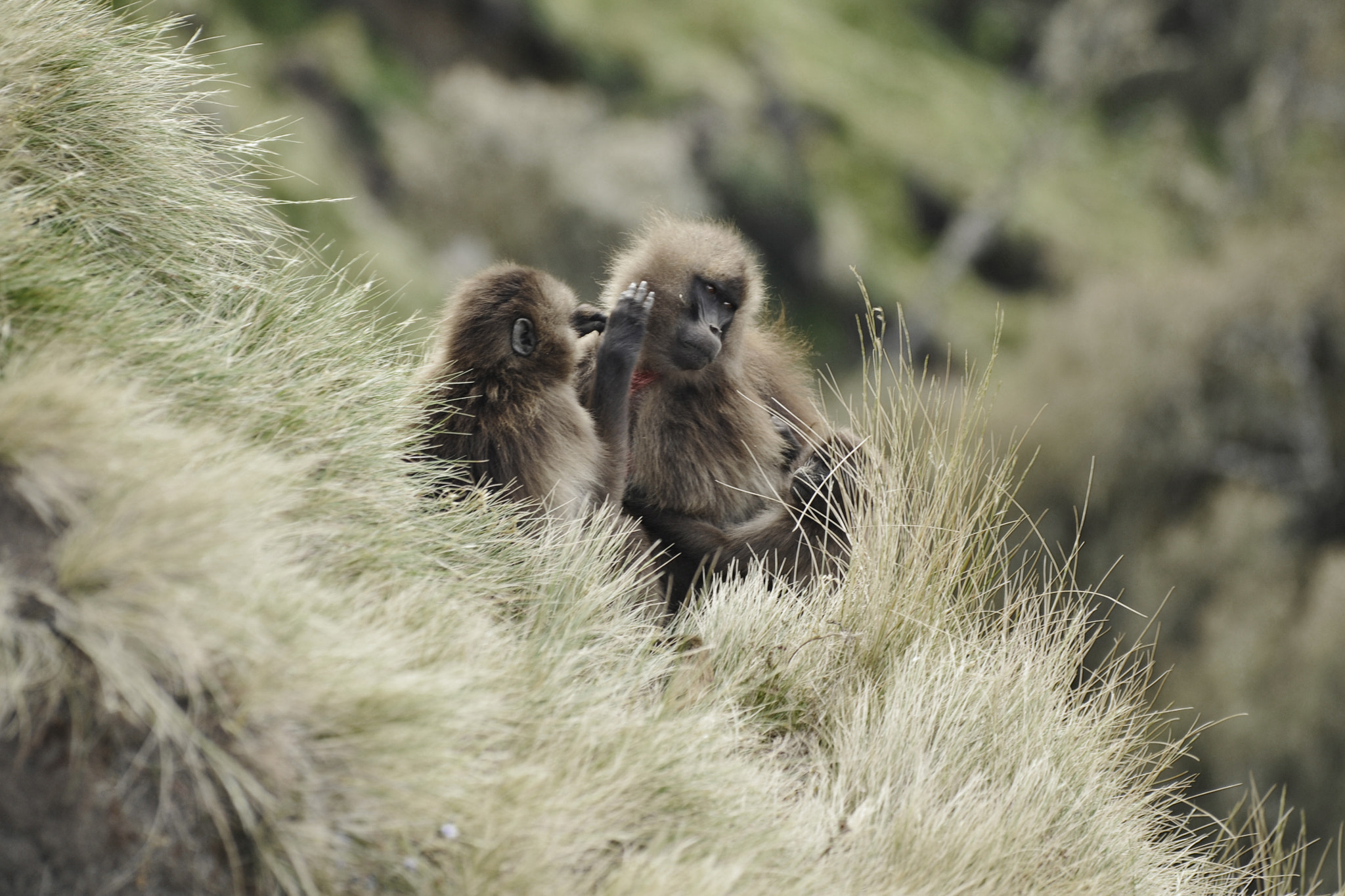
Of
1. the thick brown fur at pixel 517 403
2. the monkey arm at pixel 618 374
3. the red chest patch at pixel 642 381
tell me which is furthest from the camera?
the red chest patch at pixel 642 381

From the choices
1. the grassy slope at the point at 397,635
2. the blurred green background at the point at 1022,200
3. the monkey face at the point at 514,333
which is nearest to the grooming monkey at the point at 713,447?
the grassy slope at the point at 397,635

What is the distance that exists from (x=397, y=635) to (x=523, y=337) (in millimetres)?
1694

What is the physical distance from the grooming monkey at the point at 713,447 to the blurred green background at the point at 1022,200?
954mm

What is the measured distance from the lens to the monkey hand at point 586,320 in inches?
195

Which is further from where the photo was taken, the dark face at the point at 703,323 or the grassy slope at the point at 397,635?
the dark face at the point at 703,323

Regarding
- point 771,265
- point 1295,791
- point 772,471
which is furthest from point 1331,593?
point 771,265

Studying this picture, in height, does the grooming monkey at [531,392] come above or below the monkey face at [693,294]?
below

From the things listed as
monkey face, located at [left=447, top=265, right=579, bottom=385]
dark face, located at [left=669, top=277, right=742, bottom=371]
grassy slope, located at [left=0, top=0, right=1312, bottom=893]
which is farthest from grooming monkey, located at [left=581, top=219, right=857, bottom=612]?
monkey face, located at [left=447, top=265, right=579, bottom=385]

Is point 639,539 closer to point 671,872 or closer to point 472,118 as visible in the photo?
point 671,872

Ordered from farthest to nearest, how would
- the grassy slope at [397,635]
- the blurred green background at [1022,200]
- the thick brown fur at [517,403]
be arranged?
the blurred green background at [1022,200] → the thick brown fur at [517,403] → the grassy slope at [397,635]

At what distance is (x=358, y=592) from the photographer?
346 centimetres

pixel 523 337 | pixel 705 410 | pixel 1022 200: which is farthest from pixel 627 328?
pixel 1022 200

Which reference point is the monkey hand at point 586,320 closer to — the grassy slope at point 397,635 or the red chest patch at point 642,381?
the red chest patch at point 642,381

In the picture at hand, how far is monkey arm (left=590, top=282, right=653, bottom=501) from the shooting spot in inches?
190
